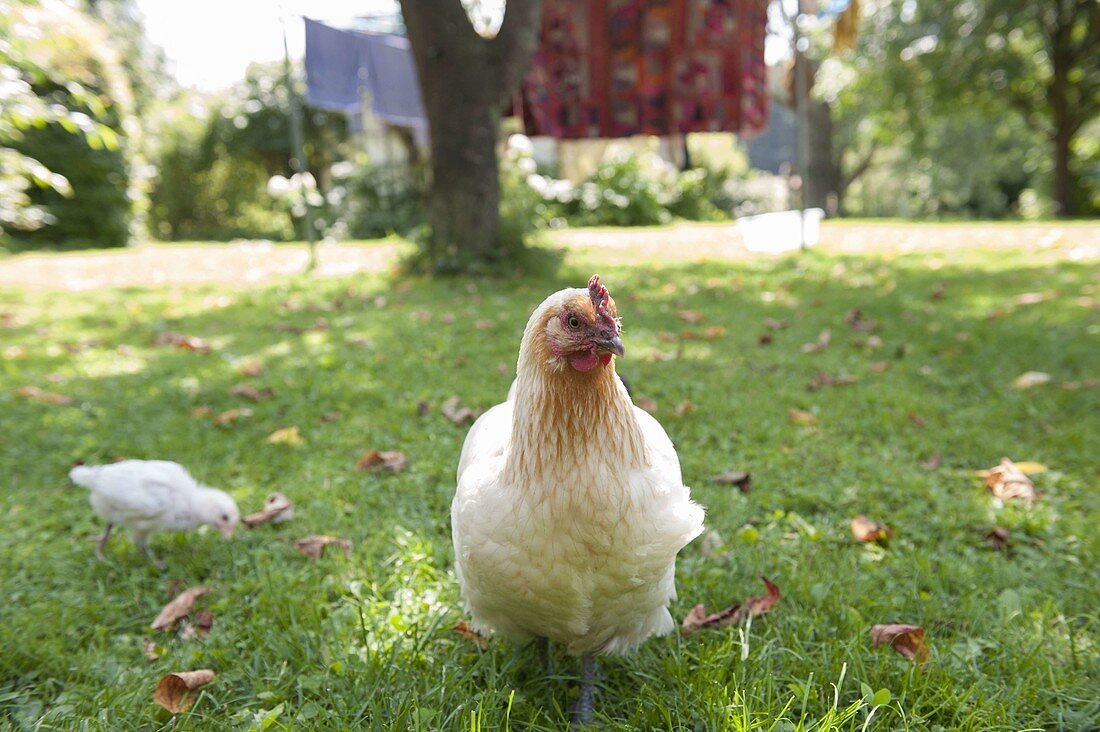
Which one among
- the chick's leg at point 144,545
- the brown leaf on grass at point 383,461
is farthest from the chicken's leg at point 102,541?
the brown leaf on grass at point 383,461

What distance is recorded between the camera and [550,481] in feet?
5.43

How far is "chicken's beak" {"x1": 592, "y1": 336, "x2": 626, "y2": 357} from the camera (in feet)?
4.97

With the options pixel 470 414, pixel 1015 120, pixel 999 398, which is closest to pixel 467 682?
pixel 470 414

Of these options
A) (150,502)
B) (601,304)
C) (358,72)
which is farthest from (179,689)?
(358,72)

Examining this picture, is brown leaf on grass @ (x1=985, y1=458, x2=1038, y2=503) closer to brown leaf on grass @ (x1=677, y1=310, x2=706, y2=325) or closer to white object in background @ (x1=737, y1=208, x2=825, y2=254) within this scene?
brown leaf on grass @ (x1=677, y1=310, x2=706, y2=325)

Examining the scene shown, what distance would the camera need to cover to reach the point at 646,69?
8.79 m

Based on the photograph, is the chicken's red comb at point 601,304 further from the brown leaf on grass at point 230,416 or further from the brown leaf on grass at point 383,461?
the brown leaf on grass at point 230,416

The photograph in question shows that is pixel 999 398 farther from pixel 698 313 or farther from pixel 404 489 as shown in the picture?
pixel 404 489

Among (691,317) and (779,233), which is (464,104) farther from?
(779,233)

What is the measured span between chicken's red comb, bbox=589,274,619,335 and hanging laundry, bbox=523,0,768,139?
7699 millimetres

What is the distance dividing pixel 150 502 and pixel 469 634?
140cm

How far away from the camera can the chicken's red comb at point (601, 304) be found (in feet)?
5.05

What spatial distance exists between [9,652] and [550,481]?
175 cm

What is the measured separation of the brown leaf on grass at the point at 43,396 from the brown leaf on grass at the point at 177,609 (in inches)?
102
